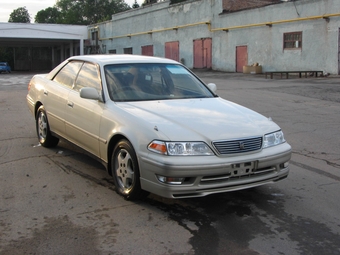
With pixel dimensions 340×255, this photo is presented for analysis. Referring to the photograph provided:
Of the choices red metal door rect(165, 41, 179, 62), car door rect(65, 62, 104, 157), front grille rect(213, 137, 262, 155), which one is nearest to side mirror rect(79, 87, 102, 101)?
car door rect(65, 62, 104, 157)

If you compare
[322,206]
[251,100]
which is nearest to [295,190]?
[322,206]

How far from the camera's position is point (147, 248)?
371 cm

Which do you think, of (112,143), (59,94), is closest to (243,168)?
(112,143)

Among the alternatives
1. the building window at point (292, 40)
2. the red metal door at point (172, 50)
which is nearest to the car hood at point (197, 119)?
the building window at point (292, 40)

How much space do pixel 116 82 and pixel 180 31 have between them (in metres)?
34.3

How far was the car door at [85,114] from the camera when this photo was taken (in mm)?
5477

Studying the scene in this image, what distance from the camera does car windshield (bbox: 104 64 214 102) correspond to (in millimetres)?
5598

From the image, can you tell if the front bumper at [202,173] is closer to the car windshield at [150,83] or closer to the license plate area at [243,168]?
the license plate area at [243,168]

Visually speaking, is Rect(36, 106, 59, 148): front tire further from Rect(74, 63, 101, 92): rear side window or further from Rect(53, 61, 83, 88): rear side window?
Rect(74, 63, 101, 92): rear side window

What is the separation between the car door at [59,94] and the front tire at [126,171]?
1774mm

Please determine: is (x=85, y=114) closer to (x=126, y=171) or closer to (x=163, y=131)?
(x=126, y=171)

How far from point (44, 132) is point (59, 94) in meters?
0.95

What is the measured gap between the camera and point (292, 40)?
92.4 feet

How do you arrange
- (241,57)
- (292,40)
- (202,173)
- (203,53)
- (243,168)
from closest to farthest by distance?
(202,173), (243,168), (292,40), (241,57), (203,53)
